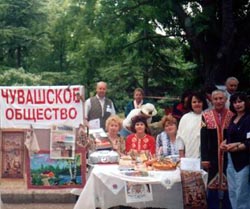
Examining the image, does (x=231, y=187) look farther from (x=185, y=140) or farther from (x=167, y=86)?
(x=167, y=86)

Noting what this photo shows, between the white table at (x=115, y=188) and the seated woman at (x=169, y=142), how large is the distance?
43 cm

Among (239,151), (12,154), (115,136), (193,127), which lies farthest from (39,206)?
(239,151)

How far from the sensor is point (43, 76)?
18359 millimetres

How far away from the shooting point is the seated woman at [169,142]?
650 cm

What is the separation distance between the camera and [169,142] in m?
6.56

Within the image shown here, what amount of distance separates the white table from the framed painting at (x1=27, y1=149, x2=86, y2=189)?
22 centimetres

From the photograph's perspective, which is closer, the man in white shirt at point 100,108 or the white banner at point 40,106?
the white banner at point 40,106

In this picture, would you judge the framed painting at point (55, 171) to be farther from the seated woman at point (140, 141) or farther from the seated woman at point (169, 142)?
the seated woman at point (169, 142)

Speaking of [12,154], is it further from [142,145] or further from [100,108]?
[100,108]

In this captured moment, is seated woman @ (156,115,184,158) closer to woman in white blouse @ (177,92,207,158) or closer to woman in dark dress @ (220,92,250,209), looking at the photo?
woman in white blouse @ (177,92,207,158)

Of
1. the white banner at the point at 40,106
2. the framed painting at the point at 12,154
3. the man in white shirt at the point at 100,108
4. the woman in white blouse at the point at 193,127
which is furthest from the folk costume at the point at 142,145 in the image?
the man in white shirt at the point at 100,108

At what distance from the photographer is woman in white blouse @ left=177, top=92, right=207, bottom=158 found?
6.45 metres

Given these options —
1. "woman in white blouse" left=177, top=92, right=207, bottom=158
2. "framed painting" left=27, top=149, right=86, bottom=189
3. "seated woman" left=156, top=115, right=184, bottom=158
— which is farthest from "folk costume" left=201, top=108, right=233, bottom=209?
"framed painting" left=27, top=149, right=86, bottom=189

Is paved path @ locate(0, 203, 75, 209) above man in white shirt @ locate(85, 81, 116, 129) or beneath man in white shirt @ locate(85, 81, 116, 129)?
beneath
